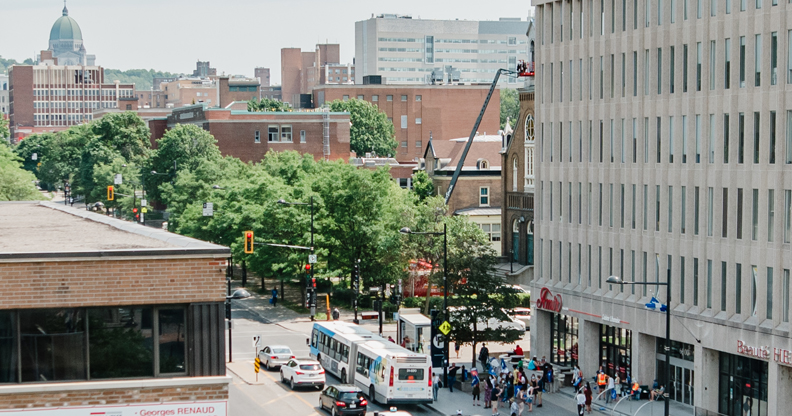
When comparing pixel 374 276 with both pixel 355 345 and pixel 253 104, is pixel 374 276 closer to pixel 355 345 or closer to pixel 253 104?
pixel 355 345

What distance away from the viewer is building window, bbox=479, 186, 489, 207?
10244 cm

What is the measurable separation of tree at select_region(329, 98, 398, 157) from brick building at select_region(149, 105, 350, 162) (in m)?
23.9

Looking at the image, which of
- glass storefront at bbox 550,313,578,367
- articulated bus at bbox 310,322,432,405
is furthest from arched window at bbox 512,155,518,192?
articulated bus at bbox 310,322,432,405

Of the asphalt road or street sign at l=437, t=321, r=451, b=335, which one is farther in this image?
street sign at l=437, t=321, r=451, b=335

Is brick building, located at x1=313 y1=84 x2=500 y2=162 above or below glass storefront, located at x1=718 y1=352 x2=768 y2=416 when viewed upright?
above

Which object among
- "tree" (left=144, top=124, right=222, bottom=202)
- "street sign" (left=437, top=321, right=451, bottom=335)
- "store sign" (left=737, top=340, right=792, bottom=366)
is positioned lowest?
"street sign" (left=437, top=321, right=451, bottom=335)

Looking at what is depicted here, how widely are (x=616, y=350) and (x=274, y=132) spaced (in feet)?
278

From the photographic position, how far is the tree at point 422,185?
106 m

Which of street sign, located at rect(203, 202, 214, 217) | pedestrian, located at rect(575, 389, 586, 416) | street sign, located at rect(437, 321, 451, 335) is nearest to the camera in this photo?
pedestrian, located at rect(575, 389, 586, 416)

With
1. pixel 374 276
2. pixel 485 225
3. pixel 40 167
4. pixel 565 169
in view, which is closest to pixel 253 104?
pixel 40 167

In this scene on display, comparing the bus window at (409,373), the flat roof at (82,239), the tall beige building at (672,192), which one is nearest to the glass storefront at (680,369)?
the tall beige building at (672,192)

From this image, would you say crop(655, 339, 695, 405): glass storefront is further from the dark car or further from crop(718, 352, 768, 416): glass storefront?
the dark car

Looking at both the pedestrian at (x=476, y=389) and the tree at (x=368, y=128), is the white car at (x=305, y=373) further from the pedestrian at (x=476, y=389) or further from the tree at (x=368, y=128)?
the tree at (x=368, y=128)

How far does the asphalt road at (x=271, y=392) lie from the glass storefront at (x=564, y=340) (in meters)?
11.9
